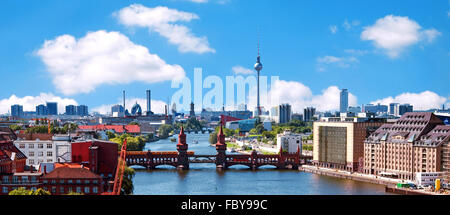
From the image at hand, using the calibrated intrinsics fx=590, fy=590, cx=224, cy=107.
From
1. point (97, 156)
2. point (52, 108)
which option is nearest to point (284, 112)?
point (52, 108)

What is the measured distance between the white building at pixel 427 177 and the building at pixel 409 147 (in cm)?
99

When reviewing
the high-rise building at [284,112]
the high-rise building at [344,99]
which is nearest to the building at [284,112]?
the high-rise building at [284,112]

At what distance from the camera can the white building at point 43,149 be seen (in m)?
31.8

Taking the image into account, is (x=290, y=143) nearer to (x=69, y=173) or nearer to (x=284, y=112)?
(x=69, y=173)

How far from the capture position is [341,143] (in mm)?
53656

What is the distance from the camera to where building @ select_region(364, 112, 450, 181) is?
4208 cm

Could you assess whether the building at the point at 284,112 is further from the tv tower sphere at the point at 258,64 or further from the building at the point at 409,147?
the building at the point at 409,147

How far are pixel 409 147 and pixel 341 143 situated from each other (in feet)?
32.0

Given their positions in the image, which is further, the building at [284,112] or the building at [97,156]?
the building at [284,112]

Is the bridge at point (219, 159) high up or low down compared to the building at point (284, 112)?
down

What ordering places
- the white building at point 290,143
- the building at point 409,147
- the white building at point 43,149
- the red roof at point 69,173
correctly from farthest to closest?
1. the white building at point 290,143
2. the building at point 409,147
3. the white building at point 43,149
4. the red roof at point 69,173
